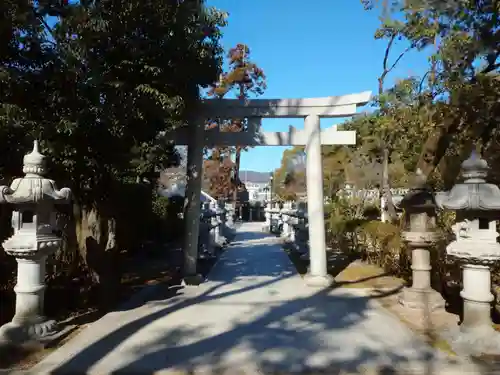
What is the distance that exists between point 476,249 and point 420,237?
5.89 feet

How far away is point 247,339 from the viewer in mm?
5402

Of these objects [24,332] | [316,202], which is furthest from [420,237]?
[24,332]

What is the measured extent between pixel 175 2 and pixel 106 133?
220 centimetres

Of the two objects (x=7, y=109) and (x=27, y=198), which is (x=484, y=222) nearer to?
(x=27, y=198)

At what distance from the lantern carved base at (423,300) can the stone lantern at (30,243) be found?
5156mm

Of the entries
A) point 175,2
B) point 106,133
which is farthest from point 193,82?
point 106,133

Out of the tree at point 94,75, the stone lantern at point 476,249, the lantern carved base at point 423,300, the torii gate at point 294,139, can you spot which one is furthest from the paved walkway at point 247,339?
the tree at point 94,75

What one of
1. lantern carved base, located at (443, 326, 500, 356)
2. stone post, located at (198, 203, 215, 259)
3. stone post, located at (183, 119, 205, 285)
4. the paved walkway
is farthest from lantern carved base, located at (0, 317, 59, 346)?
stone post, located at (198, 203, 215, 259)

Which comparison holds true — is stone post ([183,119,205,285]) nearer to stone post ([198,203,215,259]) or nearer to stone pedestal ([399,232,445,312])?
stone post ([198,203,215,259])

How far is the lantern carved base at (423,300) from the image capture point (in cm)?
664

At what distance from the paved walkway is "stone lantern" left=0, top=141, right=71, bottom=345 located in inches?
20.8

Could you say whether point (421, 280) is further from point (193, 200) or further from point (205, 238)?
point (205, 238)

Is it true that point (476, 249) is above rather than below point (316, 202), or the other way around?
below

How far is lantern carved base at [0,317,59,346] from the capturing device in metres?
4.94
